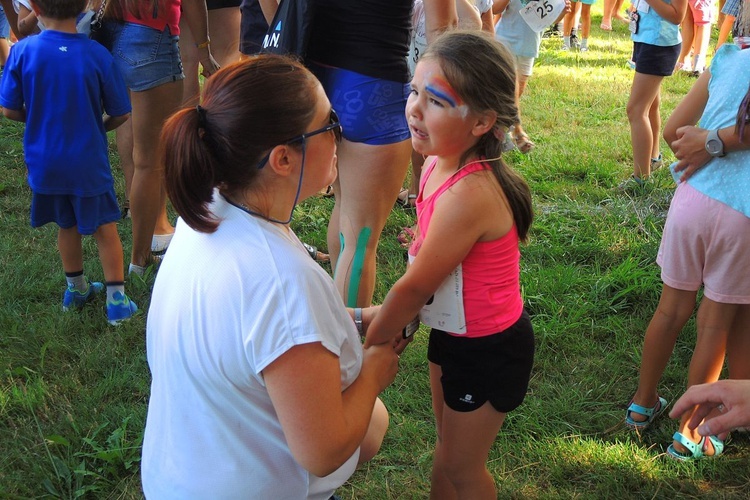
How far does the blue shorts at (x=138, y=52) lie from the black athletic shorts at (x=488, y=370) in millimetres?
2415

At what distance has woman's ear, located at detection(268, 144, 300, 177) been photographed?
1422 mm

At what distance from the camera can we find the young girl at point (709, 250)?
7.53 ft

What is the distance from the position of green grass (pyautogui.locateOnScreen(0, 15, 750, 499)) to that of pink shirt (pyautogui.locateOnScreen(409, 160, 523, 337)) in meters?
0.83

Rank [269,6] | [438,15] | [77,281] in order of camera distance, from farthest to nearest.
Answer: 1. [77,281]
2. [269,6]
3. [438,15]

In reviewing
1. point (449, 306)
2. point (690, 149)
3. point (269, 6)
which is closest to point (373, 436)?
point (449, 306)

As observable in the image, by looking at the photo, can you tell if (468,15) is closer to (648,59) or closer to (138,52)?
(138,52)

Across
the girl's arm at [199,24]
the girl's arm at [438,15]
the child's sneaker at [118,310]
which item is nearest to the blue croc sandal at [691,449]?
the girl's arm at [438,15]

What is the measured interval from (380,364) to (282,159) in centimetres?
53

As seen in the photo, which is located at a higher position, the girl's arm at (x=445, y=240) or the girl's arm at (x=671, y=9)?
the girl's arm at (x=671, y=9)

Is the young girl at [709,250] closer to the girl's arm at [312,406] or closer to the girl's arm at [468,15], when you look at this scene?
the girl's arm at [468,15]

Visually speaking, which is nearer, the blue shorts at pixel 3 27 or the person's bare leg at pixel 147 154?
the person's bare leg at pixel 147 154

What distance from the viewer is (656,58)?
4688 millimetres

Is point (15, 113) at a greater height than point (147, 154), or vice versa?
point (15, 113)

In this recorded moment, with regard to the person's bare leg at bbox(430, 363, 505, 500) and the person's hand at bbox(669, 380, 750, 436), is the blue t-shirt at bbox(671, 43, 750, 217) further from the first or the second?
the person's bare leg at bbox(430, 363, 505, 500)
